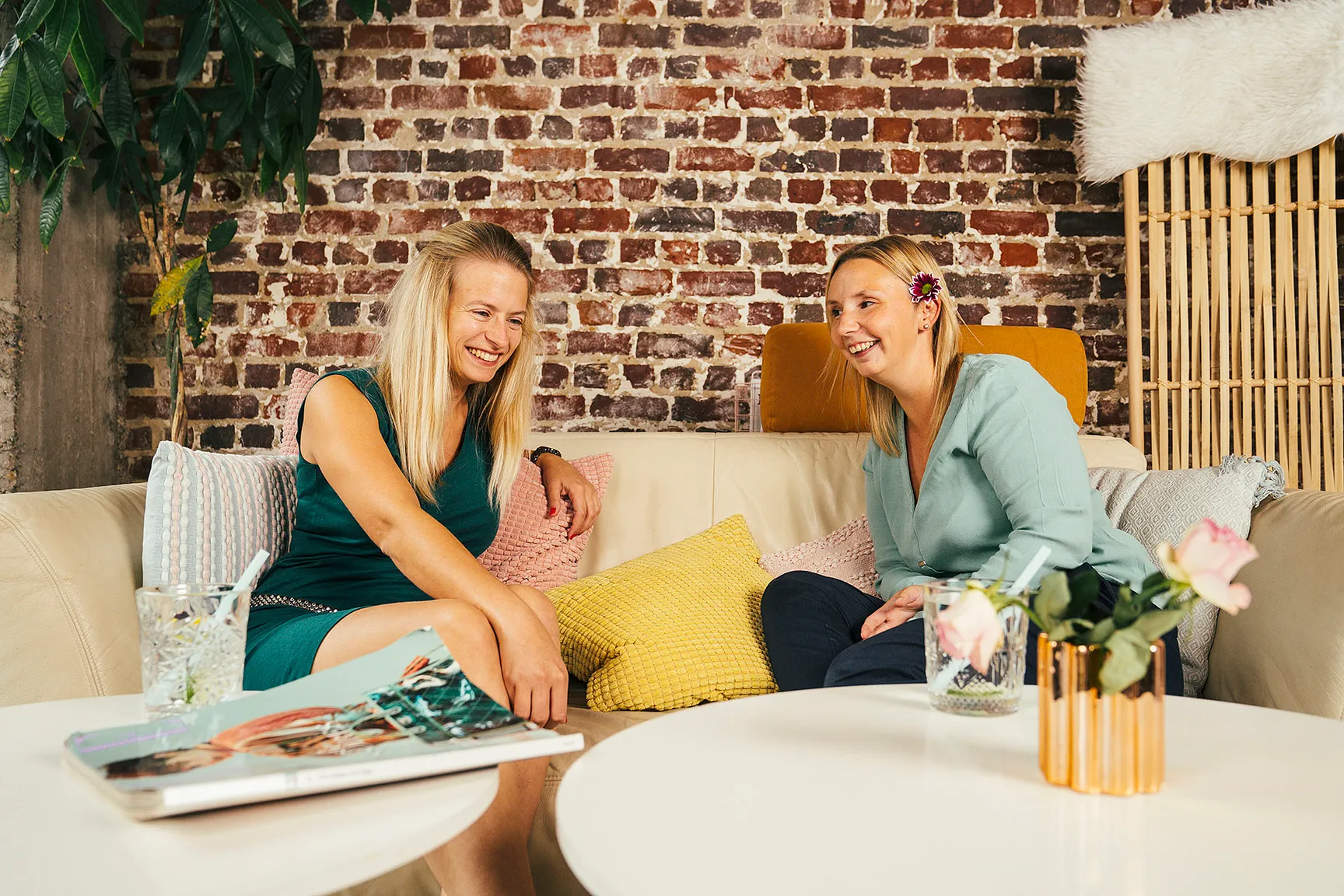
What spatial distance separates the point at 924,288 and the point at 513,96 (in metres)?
1.41

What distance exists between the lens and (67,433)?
2436mm

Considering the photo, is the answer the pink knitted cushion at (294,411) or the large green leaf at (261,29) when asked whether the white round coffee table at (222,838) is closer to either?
the pink knitted cushion at (294,411)

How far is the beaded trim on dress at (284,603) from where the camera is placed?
1512 mm

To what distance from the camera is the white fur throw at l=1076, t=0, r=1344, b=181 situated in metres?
2.23

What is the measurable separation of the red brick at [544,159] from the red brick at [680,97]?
25 cm

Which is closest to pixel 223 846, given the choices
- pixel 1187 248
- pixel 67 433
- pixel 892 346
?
pixel 892 346

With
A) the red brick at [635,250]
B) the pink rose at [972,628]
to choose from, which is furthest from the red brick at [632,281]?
the pink rose at [972,628]

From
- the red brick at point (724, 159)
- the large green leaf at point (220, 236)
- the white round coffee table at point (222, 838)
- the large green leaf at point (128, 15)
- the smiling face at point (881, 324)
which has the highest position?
the large green leaf at point (128, 15)

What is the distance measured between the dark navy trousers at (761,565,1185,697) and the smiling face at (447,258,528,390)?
65 cm

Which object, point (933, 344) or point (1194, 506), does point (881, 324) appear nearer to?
point (933, 344)

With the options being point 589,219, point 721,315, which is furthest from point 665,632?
point 589,219

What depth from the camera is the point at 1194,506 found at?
1.71 meters

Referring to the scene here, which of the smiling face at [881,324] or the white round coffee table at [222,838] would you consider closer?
the white round coffee table at [222,838]

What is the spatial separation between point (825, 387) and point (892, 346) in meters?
0.44
